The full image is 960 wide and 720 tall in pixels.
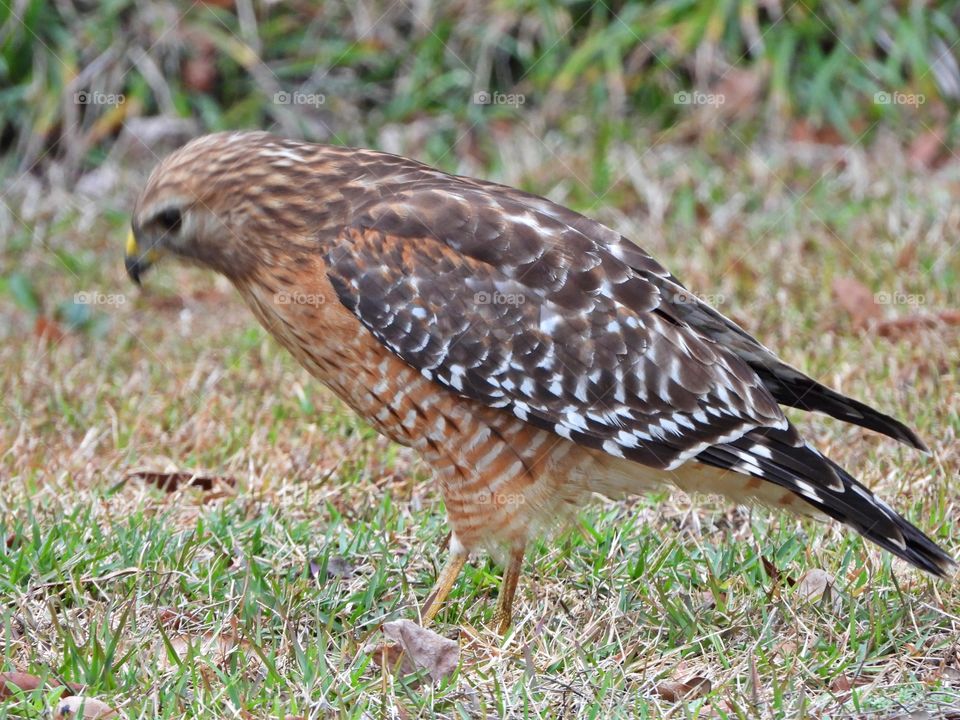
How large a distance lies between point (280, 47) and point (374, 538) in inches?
206

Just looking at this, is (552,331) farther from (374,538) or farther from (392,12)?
(392,12)

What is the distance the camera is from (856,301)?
6.14 metres

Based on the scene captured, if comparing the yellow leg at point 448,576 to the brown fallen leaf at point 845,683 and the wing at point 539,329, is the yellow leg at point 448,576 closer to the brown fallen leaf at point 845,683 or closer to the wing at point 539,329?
the wing at point 539,329

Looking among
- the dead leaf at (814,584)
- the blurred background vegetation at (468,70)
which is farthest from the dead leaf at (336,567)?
the blurred background vegetation at (468,70)

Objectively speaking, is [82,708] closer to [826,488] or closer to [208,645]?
[208,645]

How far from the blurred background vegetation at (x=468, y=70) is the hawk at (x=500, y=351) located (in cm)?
409

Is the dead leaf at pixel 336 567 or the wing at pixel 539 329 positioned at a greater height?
the wing at pixel 539 329

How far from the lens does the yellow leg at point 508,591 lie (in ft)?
12.8

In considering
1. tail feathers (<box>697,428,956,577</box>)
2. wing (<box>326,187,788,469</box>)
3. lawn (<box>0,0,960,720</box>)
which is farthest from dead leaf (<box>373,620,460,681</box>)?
tail feathers (<box>697,428,956,577</box>)

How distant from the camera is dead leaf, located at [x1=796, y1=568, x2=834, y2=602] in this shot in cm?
390

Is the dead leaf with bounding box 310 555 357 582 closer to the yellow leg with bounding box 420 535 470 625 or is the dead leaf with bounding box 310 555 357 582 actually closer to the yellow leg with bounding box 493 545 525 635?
the yellow leg with bounding box 420 535 470 625

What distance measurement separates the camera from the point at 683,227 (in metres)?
7.40

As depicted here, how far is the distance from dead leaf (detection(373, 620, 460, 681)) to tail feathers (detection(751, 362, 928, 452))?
1.35 meters

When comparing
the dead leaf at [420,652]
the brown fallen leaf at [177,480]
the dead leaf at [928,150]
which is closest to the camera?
the dead leaf at [420,652]
